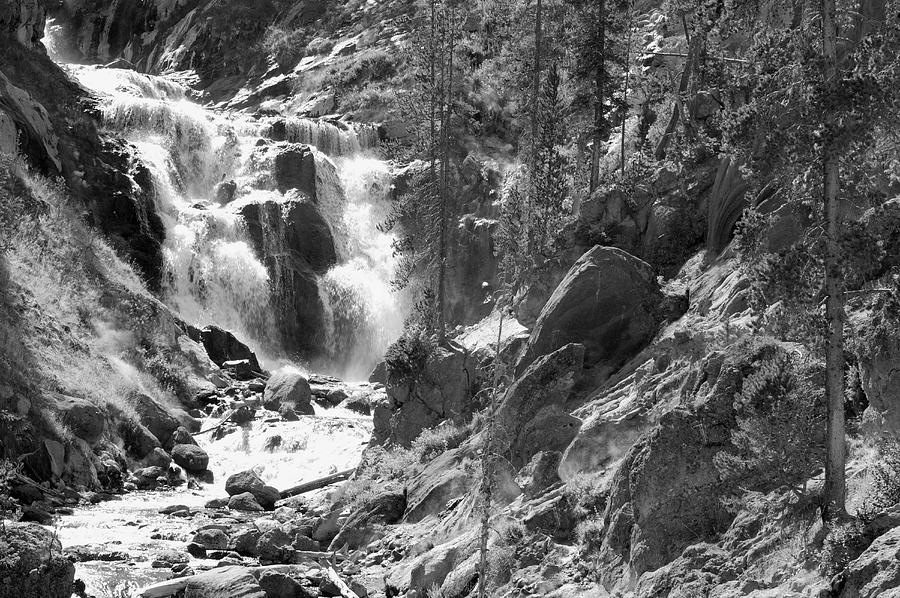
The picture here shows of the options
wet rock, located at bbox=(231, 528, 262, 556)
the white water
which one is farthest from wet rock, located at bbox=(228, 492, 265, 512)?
the white water

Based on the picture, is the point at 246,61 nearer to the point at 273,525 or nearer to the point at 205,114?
the point at 205,114

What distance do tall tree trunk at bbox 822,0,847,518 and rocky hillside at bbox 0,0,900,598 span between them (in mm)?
46

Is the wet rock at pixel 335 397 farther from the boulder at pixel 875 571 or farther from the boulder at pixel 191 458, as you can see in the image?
the boulder at pixel 875 571

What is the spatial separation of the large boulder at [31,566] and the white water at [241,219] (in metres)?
36.2

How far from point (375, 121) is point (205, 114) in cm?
1199

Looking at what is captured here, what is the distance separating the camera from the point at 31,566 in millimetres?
17250

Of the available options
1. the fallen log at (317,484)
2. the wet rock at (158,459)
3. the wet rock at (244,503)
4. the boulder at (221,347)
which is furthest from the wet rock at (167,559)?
the boulder at (221,347)

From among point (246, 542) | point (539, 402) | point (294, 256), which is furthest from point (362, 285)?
point (539, 402)

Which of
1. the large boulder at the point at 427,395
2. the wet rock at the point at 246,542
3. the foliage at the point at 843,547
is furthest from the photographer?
the large boulder at the point at 427,395

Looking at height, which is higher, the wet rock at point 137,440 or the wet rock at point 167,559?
the wet rock at point 137,440

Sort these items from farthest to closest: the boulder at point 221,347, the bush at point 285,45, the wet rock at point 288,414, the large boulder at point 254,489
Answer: the bush at point 285,45
the boulder at point 221,347
the wet rock at point 288,414
the large boulder at point 254,489

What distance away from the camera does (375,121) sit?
225 feet

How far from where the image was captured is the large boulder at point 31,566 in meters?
17.0

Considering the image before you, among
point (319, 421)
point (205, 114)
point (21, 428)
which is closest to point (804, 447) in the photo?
point (21, 428)
